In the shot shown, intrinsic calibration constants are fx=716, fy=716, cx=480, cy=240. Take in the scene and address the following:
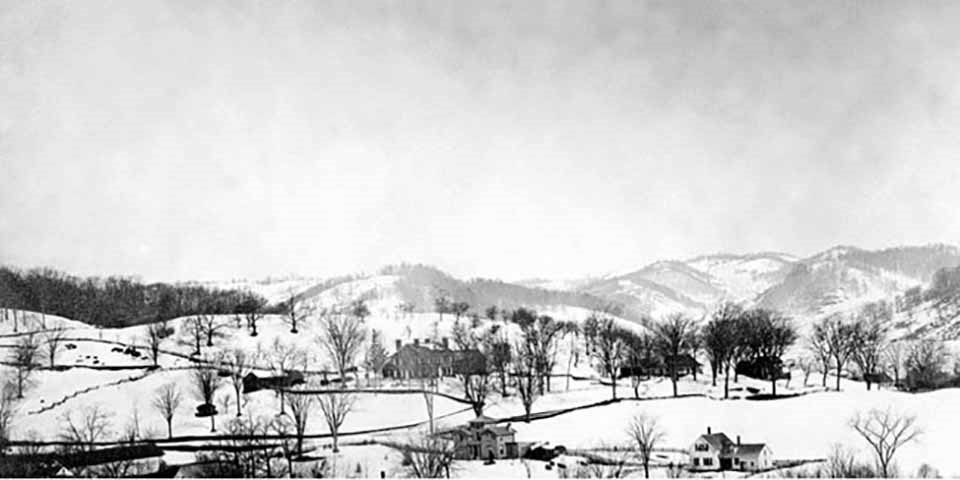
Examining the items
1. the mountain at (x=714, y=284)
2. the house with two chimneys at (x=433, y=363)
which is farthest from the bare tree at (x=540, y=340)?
the house with two chimneys at (x=433, y=363)

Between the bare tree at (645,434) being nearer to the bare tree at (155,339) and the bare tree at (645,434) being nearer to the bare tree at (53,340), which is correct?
the bare tree at (53,340)

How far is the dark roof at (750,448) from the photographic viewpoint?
6.68 meters

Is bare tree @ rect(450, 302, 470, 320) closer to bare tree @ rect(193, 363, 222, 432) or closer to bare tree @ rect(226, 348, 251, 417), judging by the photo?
bare tree @ rect(226, 348, 251, 417)

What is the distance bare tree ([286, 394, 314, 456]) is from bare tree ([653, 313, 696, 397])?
489 centimetres

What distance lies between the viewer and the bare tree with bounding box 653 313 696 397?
10.4 metres

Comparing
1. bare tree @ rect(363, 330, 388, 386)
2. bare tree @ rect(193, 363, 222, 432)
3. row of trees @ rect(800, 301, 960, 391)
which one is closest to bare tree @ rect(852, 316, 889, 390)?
row of trees @ rect(800, 301, 960, 391)

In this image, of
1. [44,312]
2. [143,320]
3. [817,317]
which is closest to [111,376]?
[44,312]

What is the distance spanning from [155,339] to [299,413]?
6512 millimetres

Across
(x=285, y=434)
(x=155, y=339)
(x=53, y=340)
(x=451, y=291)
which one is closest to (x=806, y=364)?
(x=451, y=291)

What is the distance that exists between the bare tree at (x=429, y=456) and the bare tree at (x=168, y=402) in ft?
9.07

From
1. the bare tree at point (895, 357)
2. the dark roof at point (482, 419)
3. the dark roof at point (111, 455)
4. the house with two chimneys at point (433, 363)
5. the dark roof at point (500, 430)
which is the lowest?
the dark roof at point (111, 455)

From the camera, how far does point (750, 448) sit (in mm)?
6797

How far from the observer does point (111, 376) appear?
32.0ft

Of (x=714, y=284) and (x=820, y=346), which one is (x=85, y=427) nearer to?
(x=714, y=284)
